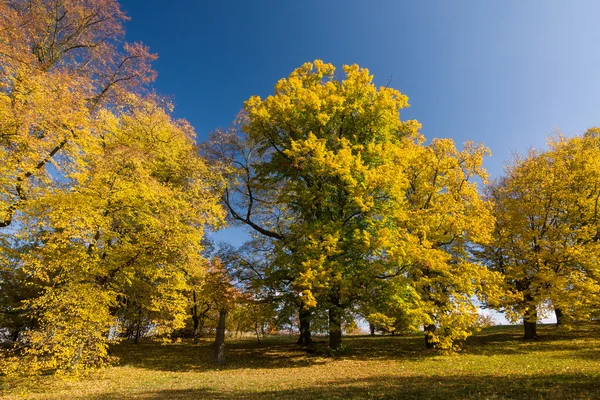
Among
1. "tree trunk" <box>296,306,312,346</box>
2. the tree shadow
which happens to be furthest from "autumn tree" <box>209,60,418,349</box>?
the tree shadow

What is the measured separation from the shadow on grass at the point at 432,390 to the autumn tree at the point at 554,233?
30.4ft

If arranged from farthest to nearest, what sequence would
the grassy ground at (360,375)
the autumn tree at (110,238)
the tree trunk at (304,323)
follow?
the tree trunk at (304,323) < the autumn tree at (110,238) < the grassy ground at (360,375)

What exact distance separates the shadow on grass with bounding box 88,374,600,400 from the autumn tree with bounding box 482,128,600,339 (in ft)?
30.4

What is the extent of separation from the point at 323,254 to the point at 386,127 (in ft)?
30.0

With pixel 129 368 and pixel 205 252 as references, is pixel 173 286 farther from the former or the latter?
pixel 205 252

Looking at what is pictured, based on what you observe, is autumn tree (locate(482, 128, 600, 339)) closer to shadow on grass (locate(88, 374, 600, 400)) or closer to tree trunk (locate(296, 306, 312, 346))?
shadow on grass (locate(88, 374, 600, 400))

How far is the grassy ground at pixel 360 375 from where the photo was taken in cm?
992

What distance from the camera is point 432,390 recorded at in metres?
10.0

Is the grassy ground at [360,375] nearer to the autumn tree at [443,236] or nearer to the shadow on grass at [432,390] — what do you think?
the shadow on grass at [432,390]

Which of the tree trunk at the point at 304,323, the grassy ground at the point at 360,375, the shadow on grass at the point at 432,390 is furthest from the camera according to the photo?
the tree trunk at the point at 304,323

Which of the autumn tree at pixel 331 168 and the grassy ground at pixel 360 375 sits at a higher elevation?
the autumn tree at pixel 331 168

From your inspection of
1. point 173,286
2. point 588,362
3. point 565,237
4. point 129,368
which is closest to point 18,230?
point 173,286

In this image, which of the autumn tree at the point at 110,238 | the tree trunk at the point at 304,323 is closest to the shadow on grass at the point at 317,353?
the tree trunk at the point at 304,323

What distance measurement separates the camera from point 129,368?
55.6ft
